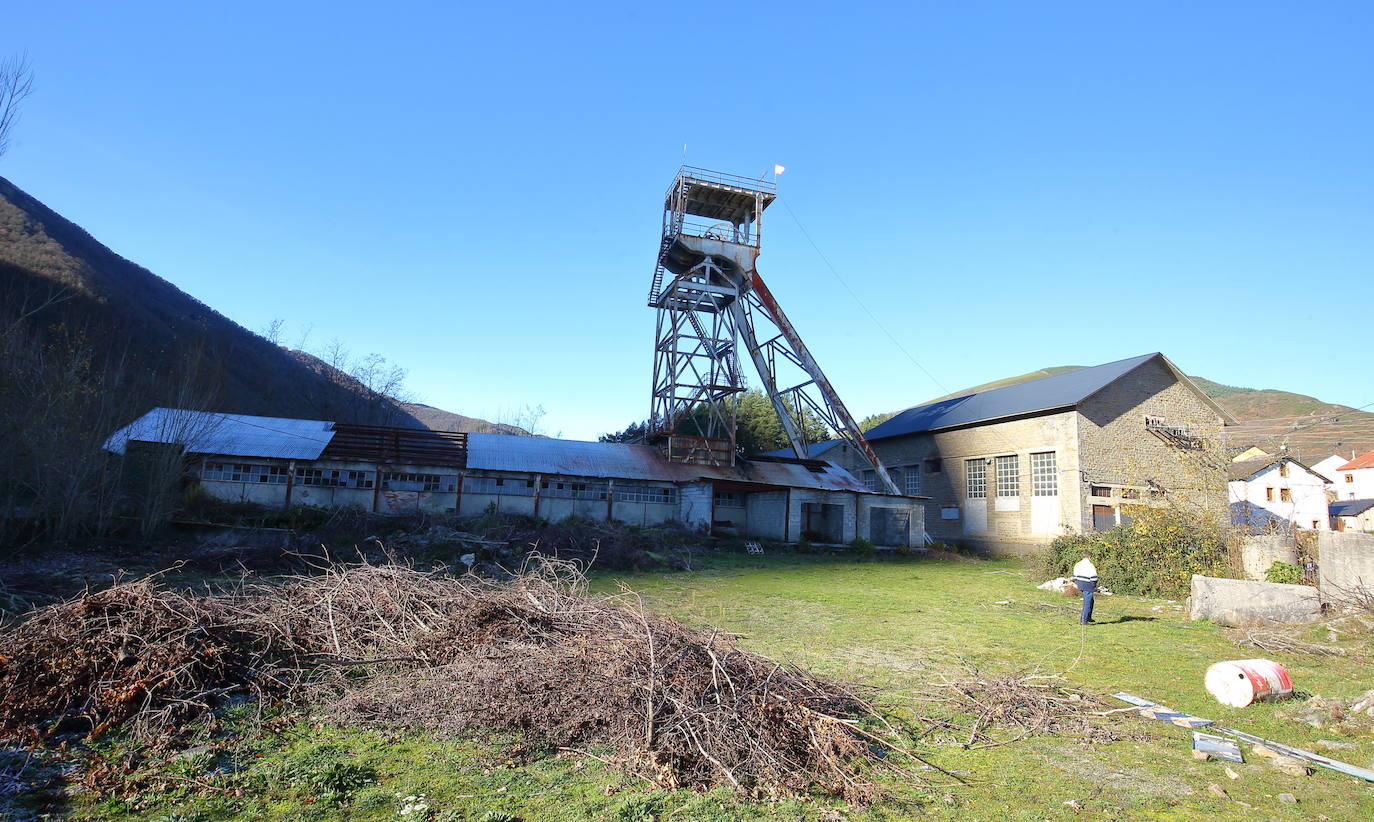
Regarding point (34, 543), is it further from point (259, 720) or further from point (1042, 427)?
point (1042, 427)

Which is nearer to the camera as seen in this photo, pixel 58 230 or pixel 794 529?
pixel 794 529

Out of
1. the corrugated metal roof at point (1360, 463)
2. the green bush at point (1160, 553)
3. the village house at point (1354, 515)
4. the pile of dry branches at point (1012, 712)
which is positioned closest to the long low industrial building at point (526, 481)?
the green bush at point (1160, 553)

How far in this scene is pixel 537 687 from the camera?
5.73 meters

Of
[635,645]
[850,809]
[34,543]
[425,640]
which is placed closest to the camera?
[850,809]

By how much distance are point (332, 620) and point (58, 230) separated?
244 feet

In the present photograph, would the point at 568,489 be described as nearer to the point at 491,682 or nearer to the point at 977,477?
the point at 977,477

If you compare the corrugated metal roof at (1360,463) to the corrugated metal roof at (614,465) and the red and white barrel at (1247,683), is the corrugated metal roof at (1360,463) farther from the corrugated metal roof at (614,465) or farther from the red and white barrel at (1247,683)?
the red and white barrel at (1247,683)

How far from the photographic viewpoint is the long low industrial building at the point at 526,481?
2445cm

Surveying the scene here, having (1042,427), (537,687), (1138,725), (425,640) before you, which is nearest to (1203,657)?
(1138,725)

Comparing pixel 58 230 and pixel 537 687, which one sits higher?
pixel 58 230

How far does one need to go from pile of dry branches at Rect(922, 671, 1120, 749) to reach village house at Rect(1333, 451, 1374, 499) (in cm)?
8115

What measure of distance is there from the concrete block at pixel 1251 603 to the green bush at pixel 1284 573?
6.41 ft

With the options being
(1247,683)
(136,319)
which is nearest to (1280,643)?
(1247,683)

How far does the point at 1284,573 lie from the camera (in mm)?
13383
